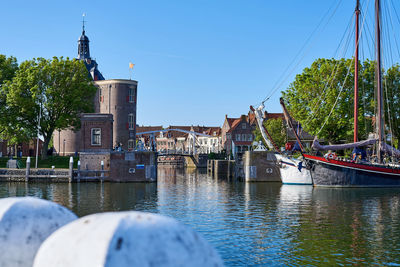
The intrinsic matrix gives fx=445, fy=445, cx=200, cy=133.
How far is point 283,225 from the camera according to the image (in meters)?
20.1

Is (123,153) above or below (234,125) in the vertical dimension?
below

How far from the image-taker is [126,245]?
11.2 feet

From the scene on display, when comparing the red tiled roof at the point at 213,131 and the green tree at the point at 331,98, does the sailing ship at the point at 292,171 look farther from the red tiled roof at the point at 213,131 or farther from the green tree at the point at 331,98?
the red tiled roof at the point at 213,131

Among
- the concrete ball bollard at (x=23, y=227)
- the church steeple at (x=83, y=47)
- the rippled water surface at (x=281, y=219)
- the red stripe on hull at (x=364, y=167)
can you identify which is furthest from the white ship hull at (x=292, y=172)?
the church steeple at (x=83, y=47)

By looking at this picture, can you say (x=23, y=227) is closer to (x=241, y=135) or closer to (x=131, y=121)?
(x=131, y=121)

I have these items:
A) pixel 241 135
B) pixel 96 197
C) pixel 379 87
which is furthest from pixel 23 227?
pixel 241 135

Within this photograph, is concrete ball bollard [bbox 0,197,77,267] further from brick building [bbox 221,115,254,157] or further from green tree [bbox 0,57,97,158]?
brick building [bbox 221,115,254,157]

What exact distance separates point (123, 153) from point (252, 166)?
14.1 meters

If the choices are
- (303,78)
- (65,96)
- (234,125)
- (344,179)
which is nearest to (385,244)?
(344,179)

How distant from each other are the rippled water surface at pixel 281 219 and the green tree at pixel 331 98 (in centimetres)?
1339

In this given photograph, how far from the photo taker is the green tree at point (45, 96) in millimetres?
54812

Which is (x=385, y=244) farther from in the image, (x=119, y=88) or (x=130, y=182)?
(x=119, y=88)

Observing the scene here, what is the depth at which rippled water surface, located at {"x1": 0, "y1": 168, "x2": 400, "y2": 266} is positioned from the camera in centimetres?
1442

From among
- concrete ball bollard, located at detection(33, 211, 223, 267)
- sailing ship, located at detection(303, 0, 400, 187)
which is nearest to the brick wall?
sailing ship, located at detection(303, 0, 400, 187)
